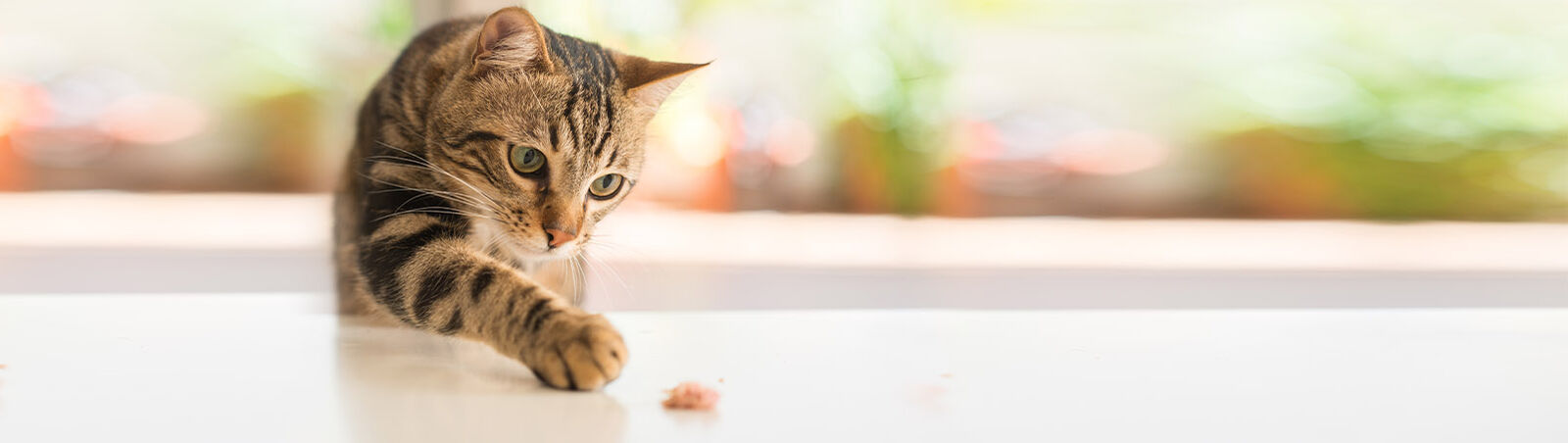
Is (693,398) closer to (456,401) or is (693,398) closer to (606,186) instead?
(456,401)

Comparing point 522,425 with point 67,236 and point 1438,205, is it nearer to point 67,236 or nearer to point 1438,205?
point 67,236

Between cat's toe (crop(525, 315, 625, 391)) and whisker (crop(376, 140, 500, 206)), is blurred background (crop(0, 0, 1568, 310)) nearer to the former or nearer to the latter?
whisker (crop(376, 140, 500, 206))

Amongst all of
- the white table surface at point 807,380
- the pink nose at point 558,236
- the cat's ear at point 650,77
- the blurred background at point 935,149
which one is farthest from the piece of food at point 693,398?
the blurred background at point 935,149

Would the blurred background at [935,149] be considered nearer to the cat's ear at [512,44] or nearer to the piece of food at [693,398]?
the cat's ear at [512,44]

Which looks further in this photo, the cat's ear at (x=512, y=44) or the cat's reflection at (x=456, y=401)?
the cat's ear at (x=512, y=44)

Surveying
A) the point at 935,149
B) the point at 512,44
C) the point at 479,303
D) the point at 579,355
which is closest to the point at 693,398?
the point at 579,355

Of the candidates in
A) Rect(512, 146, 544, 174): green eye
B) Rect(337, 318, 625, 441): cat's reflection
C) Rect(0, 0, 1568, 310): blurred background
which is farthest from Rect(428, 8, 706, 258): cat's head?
Rect(0, 0, 1568, 310): blurred background

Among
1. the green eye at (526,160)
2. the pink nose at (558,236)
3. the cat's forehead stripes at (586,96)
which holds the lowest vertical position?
the pink nose at (558,236)
